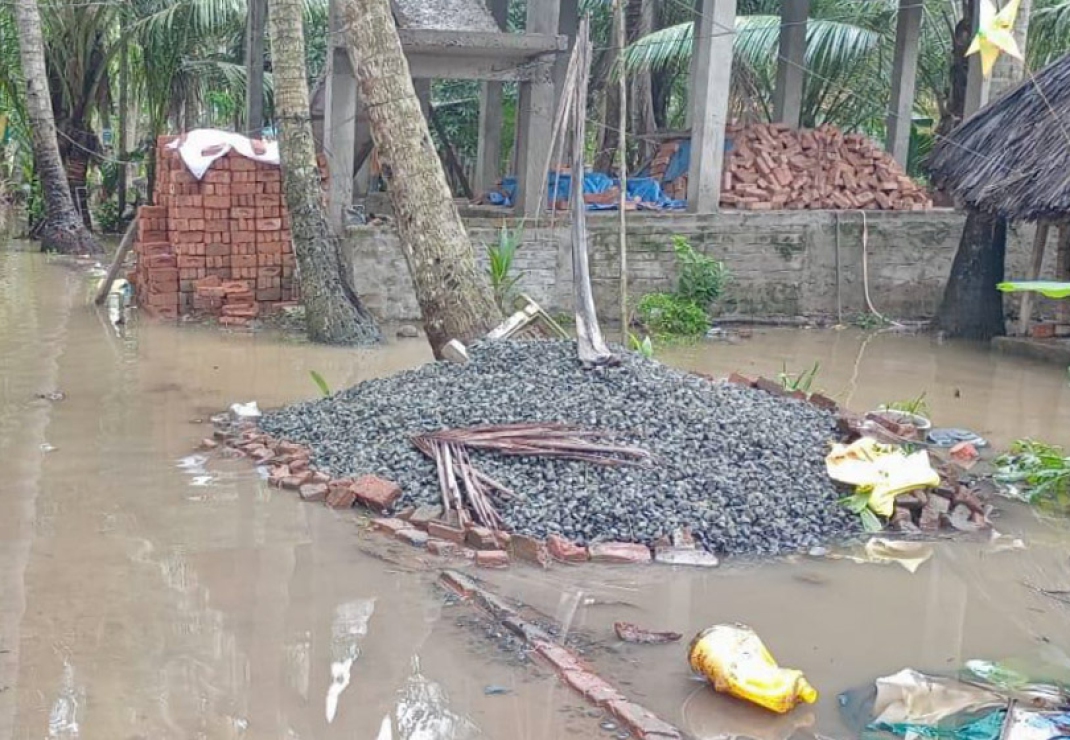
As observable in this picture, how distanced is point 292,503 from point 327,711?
93.8 inches

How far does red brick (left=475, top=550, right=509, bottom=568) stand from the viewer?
5312 millimetres

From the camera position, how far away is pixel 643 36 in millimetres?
17172

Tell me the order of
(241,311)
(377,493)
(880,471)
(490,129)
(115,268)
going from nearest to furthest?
(377,493) < (880,471) < (241,311) < (115,268) < (490,129)

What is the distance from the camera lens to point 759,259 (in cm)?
1334

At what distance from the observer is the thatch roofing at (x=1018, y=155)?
36.1ft

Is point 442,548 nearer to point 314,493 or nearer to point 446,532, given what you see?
point 446,532

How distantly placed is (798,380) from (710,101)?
5166 mm

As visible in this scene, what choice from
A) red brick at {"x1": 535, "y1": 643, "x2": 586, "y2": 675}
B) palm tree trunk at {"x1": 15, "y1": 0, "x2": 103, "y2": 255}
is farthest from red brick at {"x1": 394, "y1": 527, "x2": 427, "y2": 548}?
palm tree trunk at {"x1": 15, "y1": 0, "x2": 103, "y2": 255}

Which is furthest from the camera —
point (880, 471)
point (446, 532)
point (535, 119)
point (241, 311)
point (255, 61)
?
point (255, 61)

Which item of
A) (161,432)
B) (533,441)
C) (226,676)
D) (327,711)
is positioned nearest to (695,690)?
(327,711)

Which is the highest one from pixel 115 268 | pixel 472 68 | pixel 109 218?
pixel 472 68

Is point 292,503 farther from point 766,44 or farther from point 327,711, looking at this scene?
point 766,44

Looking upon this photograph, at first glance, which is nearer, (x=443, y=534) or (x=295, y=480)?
(x=443, y=534)

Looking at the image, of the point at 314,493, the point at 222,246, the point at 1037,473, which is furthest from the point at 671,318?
the point at 314,493
